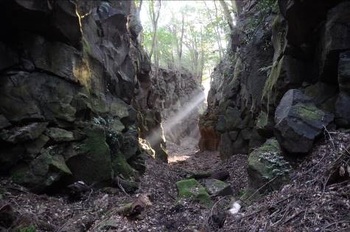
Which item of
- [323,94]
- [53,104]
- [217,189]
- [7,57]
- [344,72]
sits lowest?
[217,189]

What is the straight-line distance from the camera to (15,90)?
8.55 m

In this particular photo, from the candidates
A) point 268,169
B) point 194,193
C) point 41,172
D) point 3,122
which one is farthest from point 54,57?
point 268,169

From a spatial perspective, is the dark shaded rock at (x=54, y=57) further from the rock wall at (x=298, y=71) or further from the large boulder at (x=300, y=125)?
the large boulder at (x=300, y=125)

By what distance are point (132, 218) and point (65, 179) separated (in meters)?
2.57

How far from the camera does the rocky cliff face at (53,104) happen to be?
26.2 ft

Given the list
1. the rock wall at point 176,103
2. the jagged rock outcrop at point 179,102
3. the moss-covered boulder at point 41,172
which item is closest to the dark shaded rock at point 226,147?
the rock wall at point 176,103

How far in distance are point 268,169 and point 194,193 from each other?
1885 mm

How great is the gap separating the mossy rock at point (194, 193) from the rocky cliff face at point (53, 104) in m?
1.99

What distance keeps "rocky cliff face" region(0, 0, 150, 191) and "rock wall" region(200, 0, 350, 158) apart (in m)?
4.67

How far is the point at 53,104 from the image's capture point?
9.09 metres

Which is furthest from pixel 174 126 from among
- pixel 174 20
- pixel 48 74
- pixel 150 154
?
pixel 48 74

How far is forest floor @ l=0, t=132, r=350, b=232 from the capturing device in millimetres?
4750

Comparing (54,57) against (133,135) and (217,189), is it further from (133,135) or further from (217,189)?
(217,189)

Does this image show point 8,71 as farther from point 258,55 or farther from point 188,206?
point 258,55
